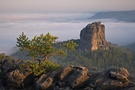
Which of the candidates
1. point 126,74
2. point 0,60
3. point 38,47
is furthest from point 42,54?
point 126,74

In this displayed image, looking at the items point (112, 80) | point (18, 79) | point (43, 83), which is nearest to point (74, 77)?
point (43, 83)

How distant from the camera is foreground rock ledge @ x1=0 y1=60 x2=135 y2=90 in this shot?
2340 inches

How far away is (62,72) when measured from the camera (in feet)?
216

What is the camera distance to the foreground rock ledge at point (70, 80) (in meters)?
59.4

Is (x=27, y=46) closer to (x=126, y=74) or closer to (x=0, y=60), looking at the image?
(x=0, y=60)

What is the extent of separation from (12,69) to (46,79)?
11519 mm

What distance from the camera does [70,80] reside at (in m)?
63.8

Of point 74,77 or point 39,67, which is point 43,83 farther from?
point 74,77

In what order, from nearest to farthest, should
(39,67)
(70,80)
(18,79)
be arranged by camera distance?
1. (70,80)
2. (18,79)
3. (39,67)

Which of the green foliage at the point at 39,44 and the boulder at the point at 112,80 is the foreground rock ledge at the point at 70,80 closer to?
the boulder at the point at 112,80

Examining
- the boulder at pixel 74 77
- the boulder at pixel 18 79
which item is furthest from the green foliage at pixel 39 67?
the boulder at pixel 74 77

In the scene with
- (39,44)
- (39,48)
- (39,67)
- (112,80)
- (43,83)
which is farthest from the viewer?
(39,44)

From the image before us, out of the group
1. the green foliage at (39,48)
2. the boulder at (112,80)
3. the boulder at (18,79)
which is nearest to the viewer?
the boulder at (112,80)

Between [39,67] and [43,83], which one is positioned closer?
[43,83]
